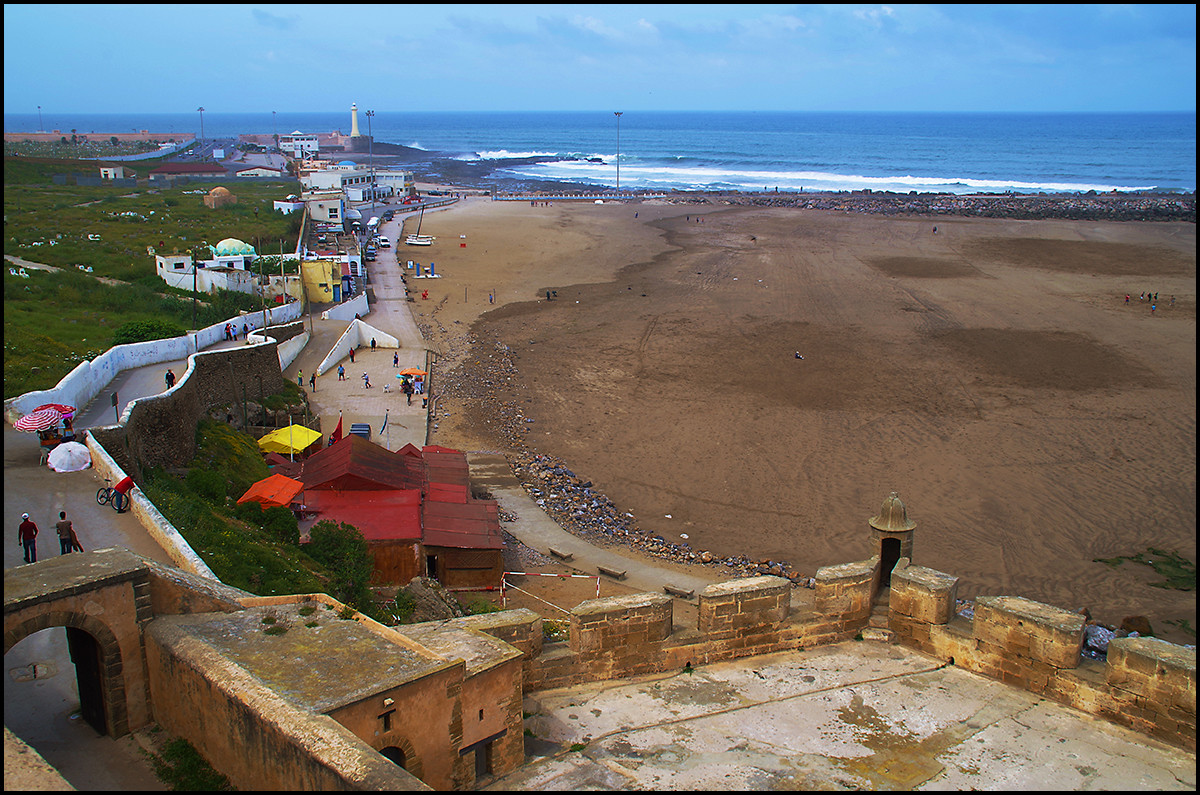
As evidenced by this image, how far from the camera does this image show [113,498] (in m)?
13.2

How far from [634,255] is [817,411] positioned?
94.6ft

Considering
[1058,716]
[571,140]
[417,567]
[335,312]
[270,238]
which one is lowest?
[417,567]

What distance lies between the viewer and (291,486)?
1641cm

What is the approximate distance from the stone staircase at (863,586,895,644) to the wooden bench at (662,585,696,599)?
6372 millimetres

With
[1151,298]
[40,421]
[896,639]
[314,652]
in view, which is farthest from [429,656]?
[1151,298]

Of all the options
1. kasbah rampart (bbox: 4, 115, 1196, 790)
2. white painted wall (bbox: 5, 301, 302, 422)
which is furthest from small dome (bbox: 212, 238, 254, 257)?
kasbah rampart (bbox: 4, 115, 1196, 790)

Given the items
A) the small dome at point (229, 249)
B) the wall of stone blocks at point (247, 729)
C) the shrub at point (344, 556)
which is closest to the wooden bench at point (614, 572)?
the shrub at point (344, 556)

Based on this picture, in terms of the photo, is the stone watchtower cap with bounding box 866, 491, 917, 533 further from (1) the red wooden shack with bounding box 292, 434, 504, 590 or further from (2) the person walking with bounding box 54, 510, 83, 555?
(2) the person walking with bounding box 54, 510, 83, 555

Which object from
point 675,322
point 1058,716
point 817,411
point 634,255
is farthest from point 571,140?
point 1058,716

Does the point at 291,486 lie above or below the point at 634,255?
below

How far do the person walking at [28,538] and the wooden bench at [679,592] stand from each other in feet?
33.3

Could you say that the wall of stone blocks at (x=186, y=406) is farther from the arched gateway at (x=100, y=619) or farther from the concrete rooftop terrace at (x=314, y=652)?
the concrete rooftop terrace at (x=314, y=652)

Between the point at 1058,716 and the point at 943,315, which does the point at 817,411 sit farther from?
the point at 1058,716

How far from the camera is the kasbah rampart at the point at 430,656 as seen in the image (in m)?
6.48
